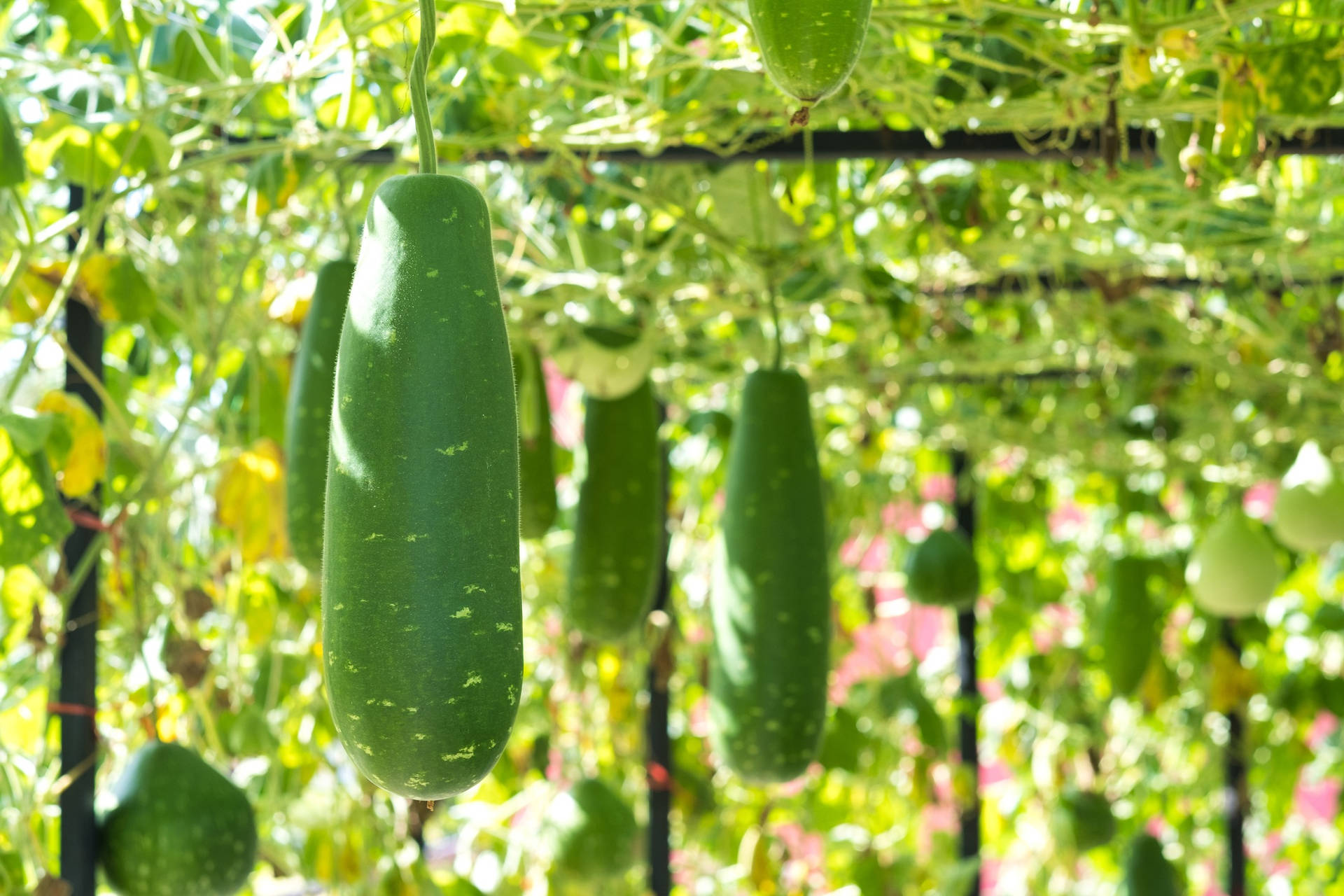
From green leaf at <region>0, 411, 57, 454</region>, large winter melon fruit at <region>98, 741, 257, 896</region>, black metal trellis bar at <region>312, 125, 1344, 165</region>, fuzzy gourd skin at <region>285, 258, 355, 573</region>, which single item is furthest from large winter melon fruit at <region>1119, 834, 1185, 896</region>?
green leaf at <region>0, 411, 57, 454</region>

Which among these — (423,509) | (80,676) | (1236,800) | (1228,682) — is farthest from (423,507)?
(1236,800)

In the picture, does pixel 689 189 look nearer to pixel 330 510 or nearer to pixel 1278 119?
pixel 1278 119

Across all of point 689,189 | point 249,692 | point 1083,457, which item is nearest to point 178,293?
point 249,692

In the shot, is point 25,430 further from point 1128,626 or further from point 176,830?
point 1128,626

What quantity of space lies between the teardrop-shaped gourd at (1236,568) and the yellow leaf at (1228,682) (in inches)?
32.5

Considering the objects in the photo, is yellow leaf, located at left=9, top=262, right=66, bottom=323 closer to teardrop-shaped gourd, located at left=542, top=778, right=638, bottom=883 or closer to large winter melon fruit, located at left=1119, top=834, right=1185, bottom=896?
teardrop-shaped gourd, located at left=542, top=778, right=638, bottom=883

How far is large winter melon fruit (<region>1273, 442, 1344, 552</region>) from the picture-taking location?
2158mm

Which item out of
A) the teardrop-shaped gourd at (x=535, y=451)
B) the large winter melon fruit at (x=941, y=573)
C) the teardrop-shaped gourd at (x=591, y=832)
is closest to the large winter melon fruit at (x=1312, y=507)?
the large winter melon fruit at (x=941, y=573)

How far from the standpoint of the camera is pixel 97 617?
4.33 feet

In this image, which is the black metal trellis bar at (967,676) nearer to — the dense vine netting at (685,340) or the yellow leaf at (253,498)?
the dense vine netting at (685,340)

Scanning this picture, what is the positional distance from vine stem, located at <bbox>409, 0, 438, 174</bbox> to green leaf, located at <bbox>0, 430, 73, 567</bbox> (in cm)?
60

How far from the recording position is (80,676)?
132cm

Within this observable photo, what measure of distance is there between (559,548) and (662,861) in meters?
0.58

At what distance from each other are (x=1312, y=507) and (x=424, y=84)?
1.97 meters
